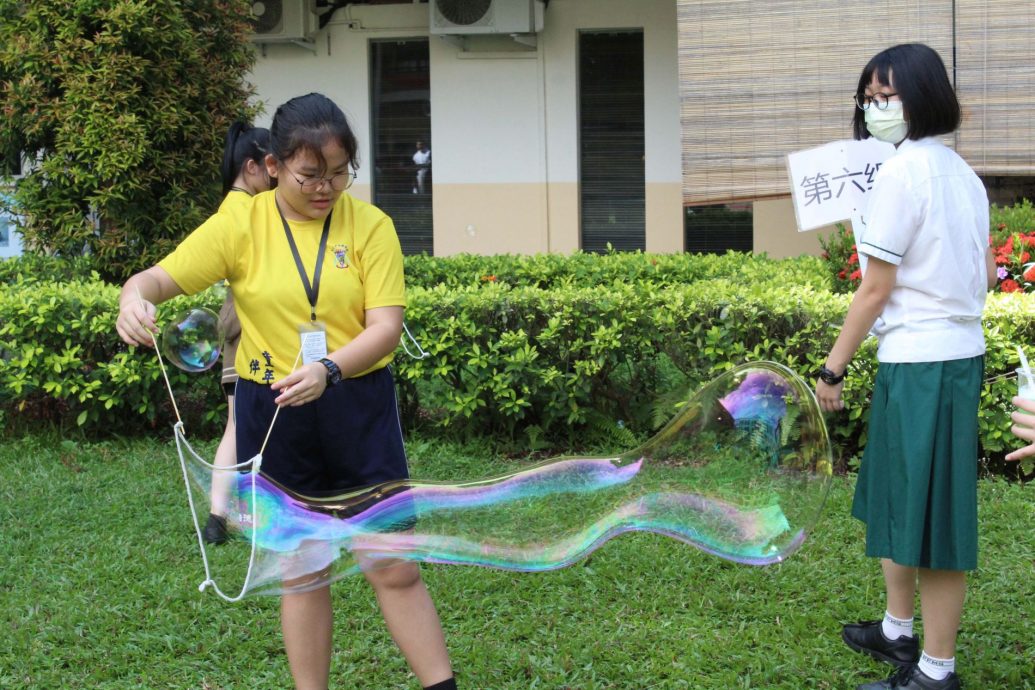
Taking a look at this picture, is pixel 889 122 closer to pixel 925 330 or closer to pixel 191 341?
pixel 925 330

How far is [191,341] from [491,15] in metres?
8.13

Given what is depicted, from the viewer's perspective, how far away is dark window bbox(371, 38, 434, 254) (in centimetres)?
1151

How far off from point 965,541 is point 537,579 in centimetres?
Answer: 174

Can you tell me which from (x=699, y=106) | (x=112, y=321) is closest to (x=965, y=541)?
(x=699, y=106)

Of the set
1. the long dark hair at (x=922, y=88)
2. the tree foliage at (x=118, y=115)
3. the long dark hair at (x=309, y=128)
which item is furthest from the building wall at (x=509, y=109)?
the long dark hair at (x=309, y=128)

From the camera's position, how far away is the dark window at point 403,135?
11508 mm

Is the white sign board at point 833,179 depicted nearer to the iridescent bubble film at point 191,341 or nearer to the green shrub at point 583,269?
the iridescent bubble film at point 191,341

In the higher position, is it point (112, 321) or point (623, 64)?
point (623, 64)

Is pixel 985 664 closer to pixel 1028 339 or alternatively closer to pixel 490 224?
pixel 1028 339

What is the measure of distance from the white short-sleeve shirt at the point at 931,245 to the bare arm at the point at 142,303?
5.82 feet

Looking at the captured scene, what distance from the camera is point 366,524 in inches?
109

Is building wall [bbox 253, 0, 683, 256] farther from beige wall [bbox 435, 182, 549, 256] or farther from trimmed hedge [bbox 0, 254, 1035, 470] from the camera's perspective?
trimmed hedge [bbox 0, 254, 1035, 470]

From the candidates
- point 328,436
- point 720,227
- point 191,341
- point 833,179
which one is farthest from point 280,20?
point 328,436

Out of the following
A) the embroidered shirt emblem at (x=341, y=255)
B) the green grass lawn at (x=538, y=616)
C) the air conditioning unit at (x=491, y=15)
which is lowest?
the green grass lawn at (x=538, y=616)
